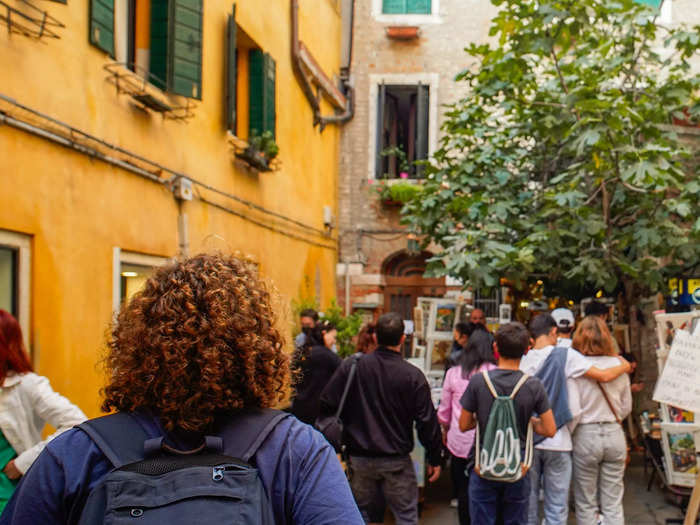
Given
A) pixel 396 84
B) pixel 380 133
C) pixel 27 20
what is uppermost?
pixel 396 84

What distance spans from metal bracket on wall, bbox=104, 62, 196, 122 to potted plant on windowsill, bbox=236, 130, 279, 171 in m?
1.75

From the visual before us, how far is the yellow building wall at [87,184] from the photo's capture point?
5539 millimetres

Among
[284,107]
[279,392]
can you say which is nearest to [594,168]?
[284,107]

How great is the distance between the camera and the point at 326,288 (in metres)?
15.1

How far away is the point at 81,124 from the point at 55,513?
525cm

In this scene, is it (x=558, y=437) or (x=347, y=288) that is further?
(x=347, y=288)

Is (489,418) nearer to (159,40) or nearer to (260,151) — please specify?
A: (159,40)

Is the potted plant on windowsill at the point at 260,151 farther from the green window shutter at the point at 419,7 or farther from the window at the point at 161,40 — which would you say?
the green window shutter at the point at 419,7

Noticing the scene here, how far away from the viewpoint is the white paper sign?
5.36 m

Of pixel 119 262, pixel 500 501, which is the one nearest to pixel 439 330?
pixel 119 262

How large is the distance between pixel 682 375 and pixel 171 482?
4726mm

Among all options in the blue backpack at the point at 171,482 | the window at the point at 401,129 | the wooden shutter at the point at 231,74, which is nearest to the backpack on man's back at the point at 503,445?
the blue backpack at the point at 171,482

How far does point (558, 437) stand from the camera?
5.52 m

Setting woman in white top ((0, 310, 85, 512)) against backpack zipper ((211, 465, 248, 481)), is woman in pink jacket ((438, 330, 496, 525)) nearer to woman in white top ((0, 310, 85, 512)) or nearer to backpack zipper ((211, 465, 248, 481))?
woman in white top ((0, 310, 85, 512))
